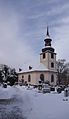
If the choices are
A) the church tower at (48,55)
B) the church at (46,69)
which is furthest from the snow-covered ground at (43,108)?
the church tower at (48,55)

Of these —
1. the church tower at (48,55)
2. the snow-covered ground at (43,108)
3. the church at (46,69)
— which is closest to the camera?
the snow-covered ground at (43,108)

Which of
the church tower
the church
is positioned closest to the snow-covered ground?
the church

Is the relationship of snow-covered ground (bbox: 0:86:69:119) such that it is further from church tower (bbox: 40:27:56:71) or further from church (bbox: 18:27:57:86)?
church tower (bbox: 40:27:56:71)

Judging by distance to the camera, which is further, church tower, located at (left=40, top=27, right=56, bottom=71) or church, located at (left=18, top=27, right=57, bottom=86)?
church tower, located at (left=40, top=27, right=56, bottom=71)

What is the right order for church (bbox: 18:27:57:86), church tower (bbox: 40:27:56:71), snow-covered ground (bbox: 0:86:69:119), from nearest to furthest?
snow-covered ground (bbox: 0:86:69:119) < church (bbox: 18:27:57:86) < church tower (bbox: 40:27:56:71)

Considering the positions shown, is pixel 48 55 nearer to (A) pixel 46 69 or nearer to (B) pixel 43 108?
(A) pixel 46 69

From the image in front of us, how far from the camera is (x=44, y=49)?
99.5 meters

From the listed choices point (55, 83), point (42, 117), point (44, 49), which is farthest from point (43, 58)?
point (42, 117)

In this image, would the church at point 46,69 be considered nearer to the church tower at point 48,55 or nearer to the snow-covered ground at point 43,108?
the church tower at point 48,55

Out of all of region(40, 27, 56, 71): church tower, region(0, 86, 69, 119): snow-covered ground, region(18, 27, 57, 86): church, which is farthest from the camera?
region(40, 27, 56, 71): church tower

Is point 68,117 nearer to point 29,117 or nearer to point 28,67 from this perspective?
point 29,117

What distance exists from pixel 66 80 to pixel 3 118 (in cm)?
8131

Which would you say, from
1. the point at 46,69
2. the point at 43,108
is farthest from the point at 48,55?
the point at 43,108

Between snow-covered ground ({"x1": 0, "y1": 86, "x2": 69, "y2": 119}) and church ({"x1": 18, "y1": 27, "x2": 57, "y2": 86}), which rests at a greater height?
church ({"x1": 18, "y1": 27, "x2": 57, "y2": 86})
